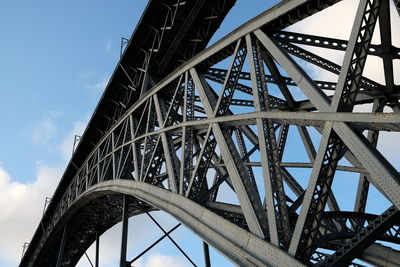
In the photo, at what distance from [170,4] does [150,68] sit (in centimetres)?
276

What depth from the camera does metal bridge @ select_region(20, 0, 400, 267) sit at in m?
7.07

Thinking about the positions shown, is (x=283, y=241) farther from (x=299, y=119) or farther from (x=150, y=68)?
(x=150, y=68)

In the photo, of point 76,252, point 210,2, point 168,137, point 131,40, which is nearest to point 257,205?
point 168,137

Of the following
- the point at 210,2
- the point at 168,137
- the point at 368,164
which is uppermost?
the point at 210,2

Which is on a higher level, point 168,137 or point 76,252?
point 76,252

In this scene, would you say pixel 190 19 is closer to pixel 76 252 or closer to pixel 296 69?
pixel 296 69

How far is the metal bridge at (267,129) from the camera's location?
707 centimetres

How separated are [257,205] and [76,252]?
29381 mm

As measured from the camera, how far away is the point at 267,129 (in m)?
8.87

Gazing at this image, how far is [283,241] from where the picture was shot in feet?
26.1

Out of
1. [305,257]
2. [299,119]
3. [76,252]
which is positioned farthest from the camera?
[76,252]

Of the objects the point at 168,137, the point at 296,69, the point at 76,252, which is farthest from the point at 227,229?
the point at 76,252

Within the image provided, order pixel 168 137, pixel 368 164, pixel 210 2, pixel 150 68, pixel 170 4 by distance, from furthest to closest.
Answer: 1. pixel 150 68
2. pixel 170 4
3. pixel 210 2
4. pixel 168 137
5. pixel 368 164

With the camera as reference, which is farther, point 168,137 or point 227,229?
point 168,137
